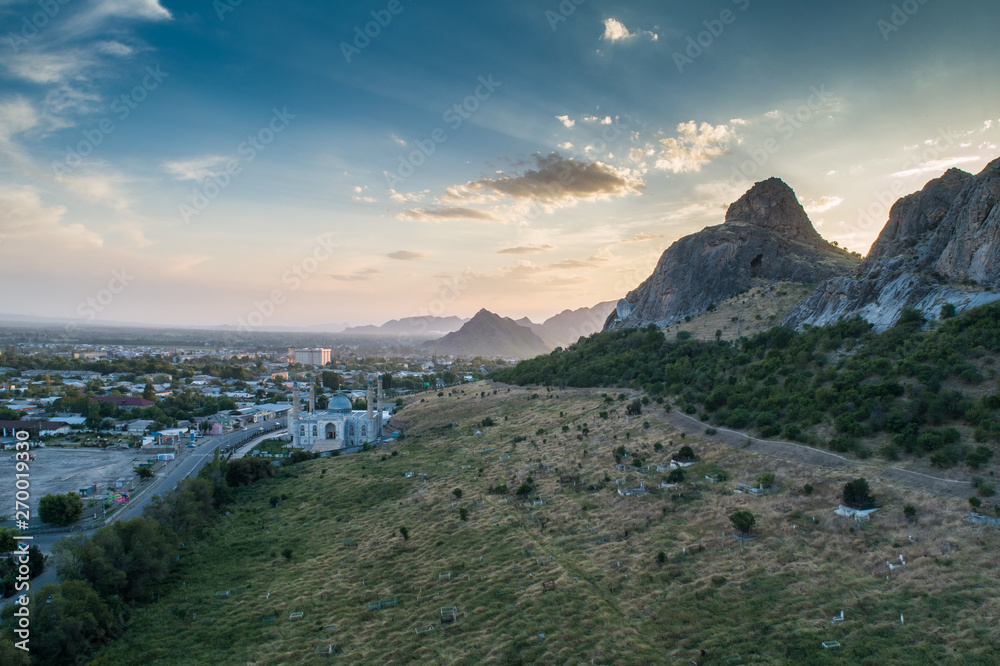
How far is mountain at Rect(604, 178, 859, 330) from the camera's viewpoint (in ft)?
225

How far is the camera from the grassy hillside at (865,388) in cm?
2358

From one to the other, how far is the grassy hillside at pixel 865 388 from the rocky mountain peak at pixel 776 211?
38.0 meters

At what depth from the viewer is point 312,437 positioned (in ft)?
197

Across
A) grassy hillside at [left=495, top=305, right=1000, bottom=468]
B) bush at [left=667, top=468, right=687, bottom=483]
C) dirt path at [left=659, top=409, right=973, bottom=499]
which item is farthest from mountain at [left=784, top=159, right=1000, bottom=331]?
bush at [left=667, top=468, right=687, bottom=483]

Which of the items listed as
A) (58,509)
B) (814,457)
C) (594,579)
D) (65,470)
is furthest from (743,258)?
(65,470)

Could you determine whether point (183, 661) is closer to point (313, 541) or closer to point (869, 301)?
point (313, 541)

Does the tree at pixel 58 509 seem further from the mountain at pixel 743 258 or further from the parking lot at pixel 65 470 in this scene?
the mountain at pixel 743 258

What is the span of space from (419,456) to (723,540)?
31389 mm

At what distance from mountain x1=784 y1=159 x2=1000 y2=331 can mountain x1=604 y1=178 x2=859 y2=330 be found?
18.4m

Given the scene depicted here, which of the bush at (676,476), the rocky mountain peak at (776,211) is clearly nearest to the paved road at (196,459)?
the bush at (676,476)

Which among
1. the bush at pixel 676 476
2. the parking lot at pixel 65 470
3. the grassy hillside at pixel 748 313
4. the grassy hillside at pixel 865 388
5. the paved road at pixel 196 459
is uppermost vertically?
the grassy hillside at pixel 748 313

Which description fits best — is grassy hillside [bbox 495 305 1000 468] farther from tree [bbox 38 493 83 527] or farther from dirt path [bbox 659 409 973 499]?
tree [bbox 38 493 83 527]

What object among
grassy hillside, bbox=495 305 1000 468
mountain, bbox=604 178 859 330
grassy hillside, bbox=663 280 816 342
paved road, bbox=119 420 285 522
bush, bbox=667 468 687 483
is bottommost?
paved road, bbox=119 420 285 522

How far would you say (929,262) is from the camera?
128ft
